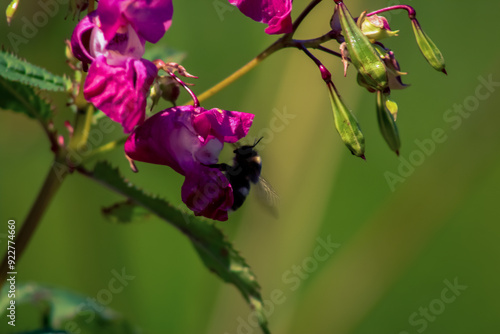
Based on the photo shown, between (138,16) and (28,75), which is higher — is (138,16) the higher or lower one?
the higher one

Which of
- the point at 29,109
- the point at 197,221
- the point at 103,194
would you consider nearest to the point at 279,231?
the point at 103,194

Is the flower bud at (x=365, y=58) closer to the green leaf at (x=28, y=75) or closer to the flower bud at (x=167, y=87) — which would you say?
the flower bud at (x=167, y=87)

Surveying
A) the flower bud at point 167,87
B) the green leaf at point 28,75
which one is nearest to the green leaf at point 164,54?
the green leaf at point 28,75

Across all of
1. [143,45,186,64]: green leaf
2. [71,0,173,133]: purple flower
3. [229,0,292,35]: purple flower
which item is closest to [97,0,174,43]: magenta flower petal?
[71,0,173,133]: purple flower

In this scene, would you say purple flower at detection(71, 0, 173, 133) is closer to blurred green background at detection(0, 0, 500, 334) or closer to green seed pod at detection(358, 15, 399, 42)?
green seed pod at detection(358, 15, 399, 42)

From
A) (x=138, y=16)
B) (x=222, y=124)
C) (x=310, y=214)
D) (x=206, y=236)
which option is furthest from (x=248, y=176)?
(x=310, y=214)

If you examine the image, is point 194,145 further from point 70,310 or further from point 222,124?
point 70,310
